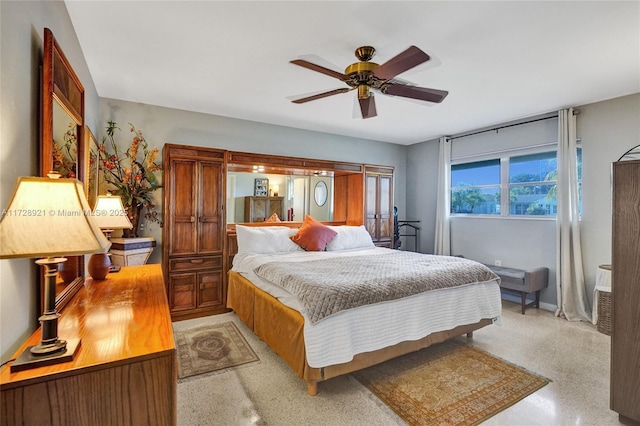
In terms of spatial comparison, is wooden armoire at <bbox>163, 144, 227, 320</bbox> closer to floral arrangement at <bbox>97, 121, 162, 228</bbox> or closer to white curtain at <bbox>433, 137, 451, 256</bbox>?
floral arrangement at <bbox>97, 121, 162, 228</bbox>

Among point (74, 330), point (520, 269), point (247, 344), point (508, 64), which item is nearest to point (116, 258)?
point (247, 344)

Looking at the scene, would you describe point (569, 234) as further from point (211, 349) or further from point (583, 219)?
point (211, 349)

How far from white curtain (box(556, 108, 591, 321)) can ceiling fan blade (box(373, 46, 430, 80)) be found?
305 centimetres

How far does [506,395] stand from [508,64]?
8.81 feet

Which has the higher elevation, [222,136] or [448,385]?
[222,136]

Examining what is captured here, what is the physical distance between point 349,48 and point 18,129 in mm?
2121

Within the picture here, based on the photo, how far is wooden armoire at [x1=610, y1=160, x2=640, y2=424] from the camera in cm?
195

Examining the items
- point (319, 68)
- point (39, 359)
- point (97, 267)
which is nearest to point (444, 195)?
point (319, 68)

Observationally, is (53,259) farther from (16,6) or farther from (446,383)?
(446,383)

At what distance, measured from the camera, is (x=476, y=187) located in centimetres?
519

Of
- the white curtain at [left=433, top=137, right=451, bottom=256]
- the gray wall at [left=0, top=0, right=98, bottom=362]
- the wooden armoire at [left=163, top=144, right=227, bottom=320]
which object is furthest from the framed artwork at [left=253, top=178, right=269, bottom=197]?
the gray wall at [left=0, top=0, right=98, bottom=362]

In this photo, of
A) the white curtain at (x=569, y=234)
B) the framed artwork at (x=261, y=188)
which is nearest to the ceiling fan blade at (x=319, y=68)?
the framed artwork at (x=261, y=188)

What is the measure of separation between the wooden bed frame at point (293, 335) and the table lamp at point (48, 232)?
1591mm

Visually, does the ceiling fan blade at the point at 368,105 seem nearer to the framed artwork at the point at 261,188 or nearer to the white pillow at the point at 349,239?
the white pillow at the point at 349,239
